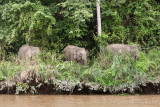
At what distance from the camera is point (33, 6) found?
39.7 feet

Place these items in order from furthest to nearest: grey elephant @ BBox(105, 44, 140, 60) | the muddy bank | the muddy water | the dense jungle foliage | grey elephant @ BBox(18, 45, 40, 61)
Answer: grey elephant @ BBox(18, 45, 40, 61) < grey elephant @ BBox(105, 44, 140, 60) < the dense jungle foliage < the muddy bank < the muddy water

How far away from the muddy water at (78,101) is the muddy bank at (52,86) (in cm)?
33

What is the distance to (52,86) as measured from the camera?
30.2ft

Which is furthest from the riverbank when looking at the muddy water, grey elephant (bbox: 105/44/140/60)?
grey elephant (bbox: 105/44/140/60)

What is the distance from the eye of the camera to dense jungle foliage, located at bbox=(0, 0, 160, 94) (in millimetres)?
9203

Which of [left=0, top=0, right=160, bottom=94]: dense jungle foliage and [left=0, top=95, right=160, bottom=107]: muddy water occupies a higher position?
[left=0, top=0, right=160, bottom=94]: dense jungle foliage

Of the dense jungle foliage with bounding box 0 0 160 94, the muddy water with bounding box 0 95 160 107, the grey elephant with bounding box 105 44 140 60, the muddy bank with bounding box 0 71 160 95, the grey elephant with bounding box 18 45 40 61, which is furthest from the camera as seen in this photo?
the grey elephant with bounding box 18 45 40 61

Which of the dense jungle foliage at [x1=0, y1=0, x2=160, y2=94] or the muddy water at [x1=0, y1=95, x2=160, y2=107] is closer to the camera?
the muddy water at [x1=0, y1=95, x2=160, y2=107]

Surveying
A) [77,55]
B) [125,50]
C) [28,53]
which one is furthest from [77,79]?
[28,53]

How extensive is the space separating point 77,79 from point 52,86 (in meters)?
1.00

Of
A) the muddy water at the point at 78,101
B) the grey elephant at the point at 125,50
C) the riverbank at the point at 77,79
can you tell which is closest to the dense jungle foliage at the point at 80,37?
the riverbank at the point at 77,79

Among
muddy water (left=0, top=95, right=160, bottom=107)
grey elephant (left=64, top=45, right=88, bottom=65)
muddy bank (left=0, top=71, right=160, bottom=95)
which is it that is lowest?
muddy water (left=0, top=95, right=160, bottom=107)

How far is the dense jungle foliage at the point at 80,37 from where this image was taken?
30.2ft

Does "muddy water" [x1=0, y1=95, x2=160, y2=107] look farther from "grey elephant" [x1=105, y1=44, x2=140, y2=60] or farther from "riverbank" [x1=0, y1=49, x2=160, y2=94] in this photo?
"grey elephant" [x1=105, y1=44, x2=140, y2=60]
